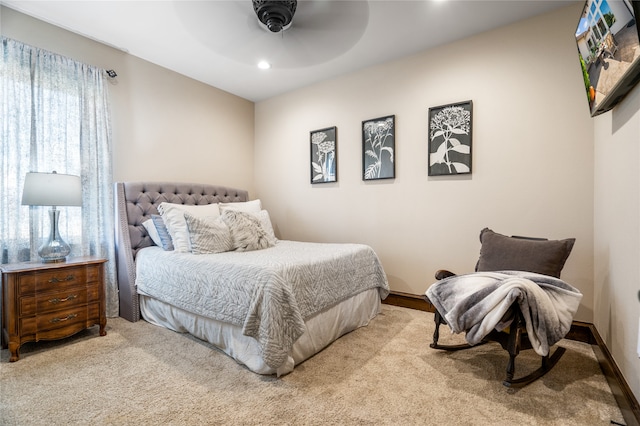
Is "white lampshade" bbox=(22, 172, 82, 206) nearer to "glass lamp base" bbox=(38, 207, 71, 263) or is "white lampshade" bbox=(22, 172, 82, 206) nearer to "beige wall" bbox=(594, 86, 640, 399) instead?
"glass lamp base" bbox=(38, 207, 71, 263)

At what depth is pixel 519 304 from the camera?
166cm

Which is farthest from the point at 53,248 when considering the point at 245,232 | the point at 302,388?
the point at 302,388

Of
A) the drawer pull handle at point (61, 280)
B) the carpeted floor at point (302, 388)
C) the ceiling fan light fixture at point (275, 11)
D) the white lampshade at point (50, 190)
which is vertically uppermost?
the ceiling fan light fixture at point (275, 11)

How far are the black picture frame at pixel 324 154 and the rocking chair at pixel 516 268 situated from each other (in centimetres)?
195

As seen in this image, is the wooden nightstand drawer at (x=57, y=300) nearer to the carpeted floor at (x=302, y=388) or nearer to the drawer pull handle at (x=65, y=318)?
the drawer pull handle at (x=65, y=318)

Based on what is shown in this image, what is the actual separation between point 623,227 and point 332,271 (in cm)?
178

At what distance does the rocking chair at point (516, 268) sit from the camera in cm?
170

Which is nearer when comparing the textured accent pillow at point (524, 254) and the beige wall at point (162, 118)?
the textured accent pillow at point (524, 254)

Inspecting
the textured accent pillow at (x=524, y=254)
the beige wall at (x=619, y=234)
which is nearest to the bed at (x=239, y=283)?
the textured accent pillow at (x=524, y=254)

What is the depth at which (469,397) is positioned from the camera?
164 centimetres

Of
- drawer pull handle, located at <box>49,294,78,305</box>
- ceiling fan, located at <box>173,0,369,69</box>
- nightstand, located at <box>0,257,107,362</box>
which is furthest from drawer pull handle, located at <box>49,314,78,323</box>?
ceiling fan, located at <box>173,0,369,69</box>

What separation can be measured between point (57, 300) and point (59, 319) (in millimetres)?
148

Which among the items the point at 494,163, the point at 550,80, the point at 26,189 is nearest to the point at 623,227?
the point at 494,163

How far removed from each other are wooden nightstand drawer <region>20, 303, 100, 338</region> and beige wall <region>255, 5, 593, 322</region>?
2414 millimetres
